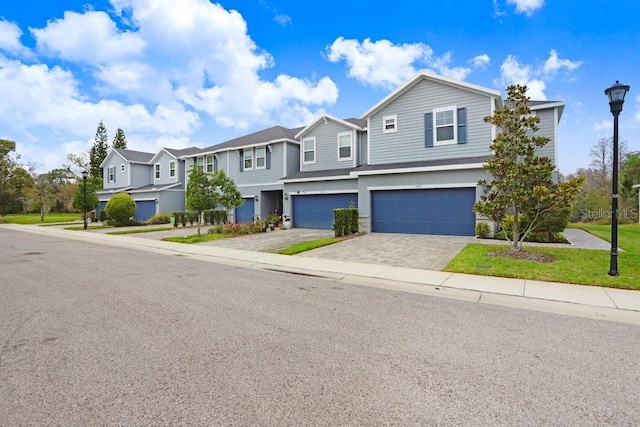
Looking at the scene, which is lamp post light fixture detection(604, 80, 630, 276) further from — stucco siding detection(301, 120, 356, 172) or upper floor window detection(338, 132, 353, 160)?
upper floor window detection(338, 132, 353, 160)

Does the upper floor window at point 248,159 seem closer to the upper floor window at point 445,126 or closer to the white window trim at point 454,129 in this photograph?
the upper floor window at point 445,126

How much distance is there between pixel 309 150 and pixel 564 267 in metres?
16.1

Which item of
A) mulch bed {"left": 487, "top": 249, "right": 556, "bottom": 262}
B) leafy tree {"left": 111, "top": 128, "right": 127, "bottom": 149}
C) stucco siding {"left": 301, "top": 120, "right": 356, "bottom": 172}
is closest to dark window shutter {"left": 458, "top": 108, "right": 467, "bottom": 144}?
stucco siding {"left": 301, "top": 120, "right": 356, "bottom": 172}

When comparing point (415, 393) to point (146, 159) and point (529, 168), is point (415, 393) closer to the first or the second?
point (529, 168)

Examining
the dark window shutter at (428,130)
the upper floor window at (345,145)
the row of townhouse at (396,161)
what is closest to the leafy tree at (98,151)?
the row of townhouse at (396,161)

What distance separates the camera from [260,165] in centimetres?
2395

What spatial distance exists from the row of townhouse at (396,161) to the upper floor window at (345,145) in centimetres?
6

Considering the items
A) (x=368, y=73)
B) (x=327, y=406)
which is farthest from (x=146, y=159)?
(x=327, y=406)

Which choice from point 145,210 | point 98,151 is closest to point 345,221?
point 145,210

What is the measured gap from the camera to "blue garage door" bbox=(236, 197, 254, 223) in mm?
24469

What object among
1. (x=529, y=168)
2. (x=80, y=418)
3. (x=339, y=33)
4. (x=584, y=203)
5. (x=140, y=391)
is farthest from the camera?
(x=584, y=203)

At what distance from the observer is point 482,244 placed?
12422 millimetres

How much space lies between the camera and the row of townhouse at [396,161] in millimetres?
15227

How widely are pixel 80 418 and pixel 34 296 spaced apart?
201 inches
